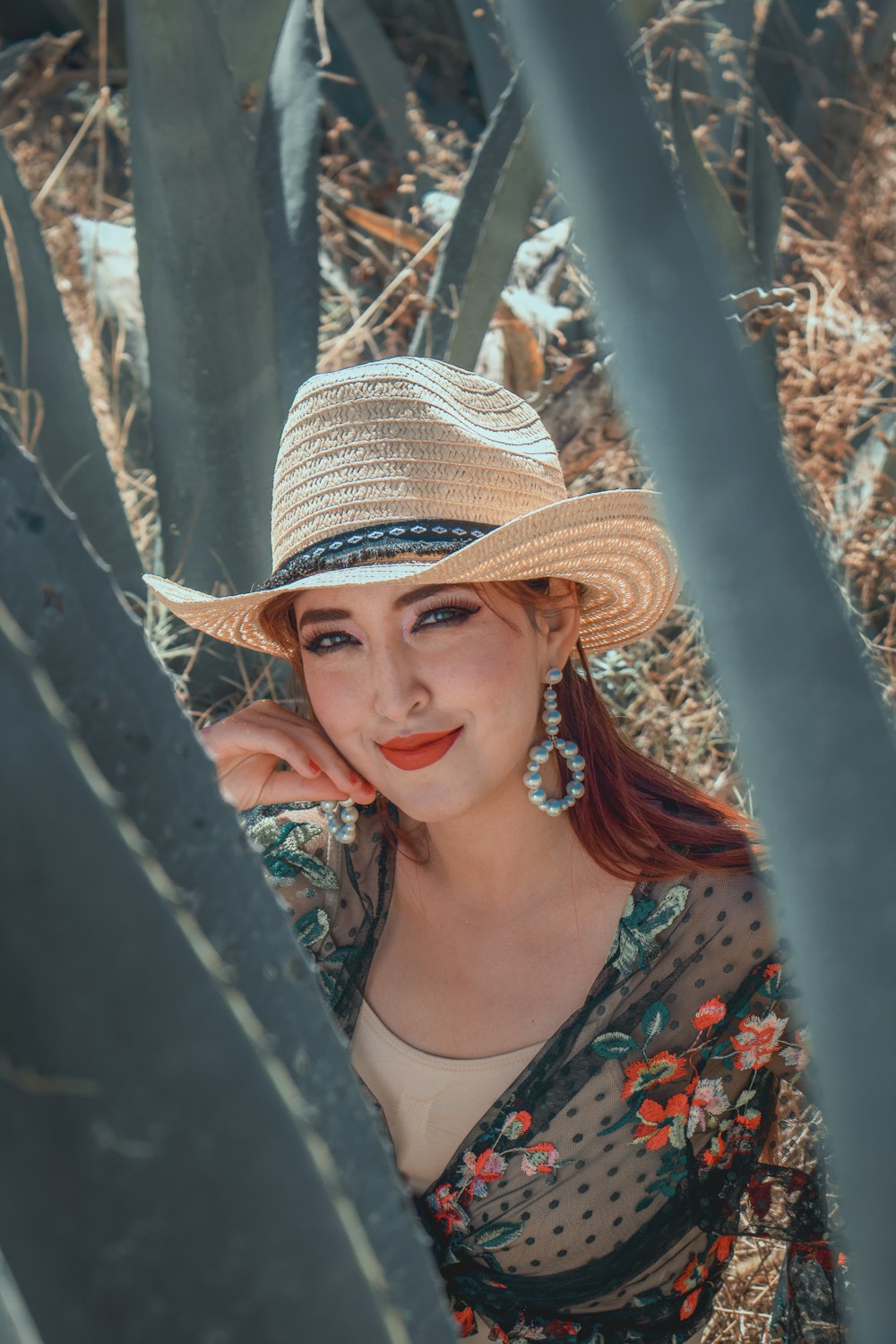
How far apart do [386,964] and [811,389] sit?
7.07 ft

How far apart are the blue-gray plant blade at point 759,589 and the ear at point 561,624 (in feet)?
3.83

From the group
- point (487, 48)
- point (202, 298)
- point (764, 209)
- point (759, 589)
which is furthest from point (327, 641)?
point (487, 48)

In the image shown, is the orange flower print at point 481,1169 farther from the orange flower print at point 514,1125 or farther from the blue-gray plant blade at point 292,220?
the blue-gray plant blade at point 292,220

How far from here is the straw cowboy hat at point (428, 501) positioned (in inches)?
60.3

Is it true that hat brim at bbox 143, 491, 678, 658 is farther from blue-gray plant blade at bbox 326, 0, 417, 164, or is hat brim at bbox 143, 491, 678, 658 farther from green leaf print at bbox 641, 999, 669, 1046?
blue-gray plant blade at bbox 326, 0, 417, 164

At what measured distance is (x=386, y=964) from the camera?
72.8 inches

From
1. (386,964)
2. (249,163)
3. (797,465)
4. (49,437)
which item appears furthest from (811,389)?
(386,964)

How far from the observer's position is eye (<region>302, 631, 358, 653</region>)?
1604mm

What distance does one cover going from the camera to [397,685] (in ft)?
5.05

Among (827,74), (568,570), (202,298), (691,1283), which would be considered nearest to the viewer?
(568,570)

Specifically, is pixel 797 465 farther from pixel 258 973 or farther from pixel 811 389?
pixel 258 973

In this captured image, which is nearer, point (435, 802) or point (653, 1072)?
point (435, 802)

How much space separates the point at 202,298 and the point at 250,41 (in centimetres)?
45

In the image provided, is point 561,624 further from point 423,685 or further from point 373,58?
point 373,58
